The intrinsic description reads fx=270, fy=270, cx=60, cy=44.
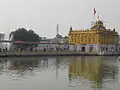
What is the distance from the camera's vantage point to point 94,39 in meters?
69.3

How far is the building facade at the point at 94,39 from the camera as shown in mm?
68875

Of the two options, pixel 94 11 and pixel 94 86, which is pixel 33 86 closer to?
pixel 94 86

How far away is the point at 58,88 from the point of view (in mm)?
15625

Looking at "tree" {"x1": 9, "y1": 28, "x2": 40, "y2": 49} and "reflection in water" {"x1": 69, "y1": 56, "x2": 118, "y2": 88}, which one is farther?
"tree" {"x1": 9, "y1": 28, "x2": 40, "y2": 49}

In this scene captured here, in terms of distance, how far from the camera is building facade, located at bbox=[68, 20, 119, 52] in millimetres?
68875

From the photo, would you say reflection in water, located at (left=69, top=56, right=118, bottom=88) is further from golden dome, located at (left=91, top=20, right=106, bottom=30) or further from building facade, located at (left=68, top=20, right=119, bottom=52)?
golden dome, located at (left=91, top=20, right=106, bottom=30)

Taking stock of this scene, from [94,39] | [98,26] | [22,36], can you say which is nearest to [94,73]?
[94,39]

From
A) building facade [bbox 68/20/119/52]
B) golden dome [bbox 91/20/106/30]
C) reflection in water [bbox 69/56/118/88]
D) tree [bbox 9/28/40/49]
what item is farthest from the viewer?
golden dome [bbox 91/20/106/30]

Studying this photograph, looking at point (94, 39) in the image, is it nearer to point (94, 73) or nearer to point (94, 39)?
point (94, 39)

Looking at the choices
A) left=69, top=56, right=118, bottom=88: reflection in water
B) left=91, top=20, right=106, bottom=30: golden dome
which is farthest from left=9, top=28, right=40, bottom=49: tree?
left=69, top=56, right=118, bottom=88: reflection in water

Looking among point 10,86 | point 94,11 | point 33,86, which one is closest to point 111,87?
point 33,86

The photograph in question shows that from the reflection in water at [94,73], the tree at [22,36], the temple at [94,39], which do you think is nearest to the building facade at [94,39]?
the temple at [94,39]

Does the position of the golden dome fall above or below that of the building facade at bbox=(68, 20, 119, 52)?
above

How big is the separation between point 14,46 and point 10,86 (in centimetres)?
5462
